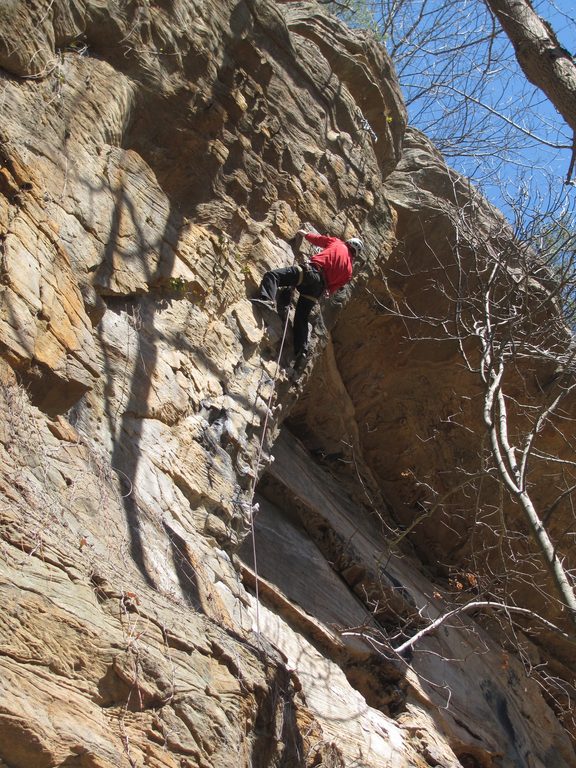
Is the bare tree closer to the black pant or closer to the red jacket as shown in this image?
the red jacket

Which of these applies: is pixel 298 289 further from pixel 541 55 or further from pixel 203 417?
pixel 541 55

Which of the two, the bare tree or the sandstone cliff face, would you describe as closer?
the sandstone cliff face

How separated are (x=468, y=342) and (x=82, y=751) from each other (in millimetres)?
7095

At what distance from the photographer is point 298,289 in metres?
6.98

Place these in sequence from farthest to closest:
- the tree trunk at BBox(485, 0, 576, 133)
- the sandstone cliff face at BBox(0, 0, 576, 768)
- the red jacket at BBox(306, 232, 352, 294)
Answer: the red jacket at BBox(306, 232, 352, 294)
the tree trunk at BBox(485, 0, 576, 133)
the sandstone cliff face at BBox(0, 0, 576, 768)

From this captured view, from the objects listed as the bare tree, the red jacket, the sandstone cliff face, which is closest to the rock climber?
the red jacket

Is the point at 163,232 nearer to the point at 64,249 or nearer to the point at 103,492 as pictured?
the point at 64,249

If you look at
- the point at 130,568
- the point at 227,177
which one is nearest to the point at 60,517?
the point at 130,568

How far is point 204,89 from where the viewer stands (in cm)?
644

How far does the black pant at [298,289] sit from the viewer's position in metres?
6.59

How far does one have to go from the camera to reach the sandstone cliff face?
3.12 metres

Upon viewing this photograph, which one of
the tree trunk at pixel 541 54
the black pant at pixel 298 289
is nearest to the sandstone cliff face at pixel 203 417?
the black pant at pixel 298 289

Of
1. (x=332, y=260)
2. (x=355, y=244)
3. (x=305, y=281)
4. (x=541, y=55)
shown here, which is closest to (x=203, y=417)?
(x=305, y=281)

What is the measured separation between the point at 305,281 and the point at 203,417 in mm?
1860
